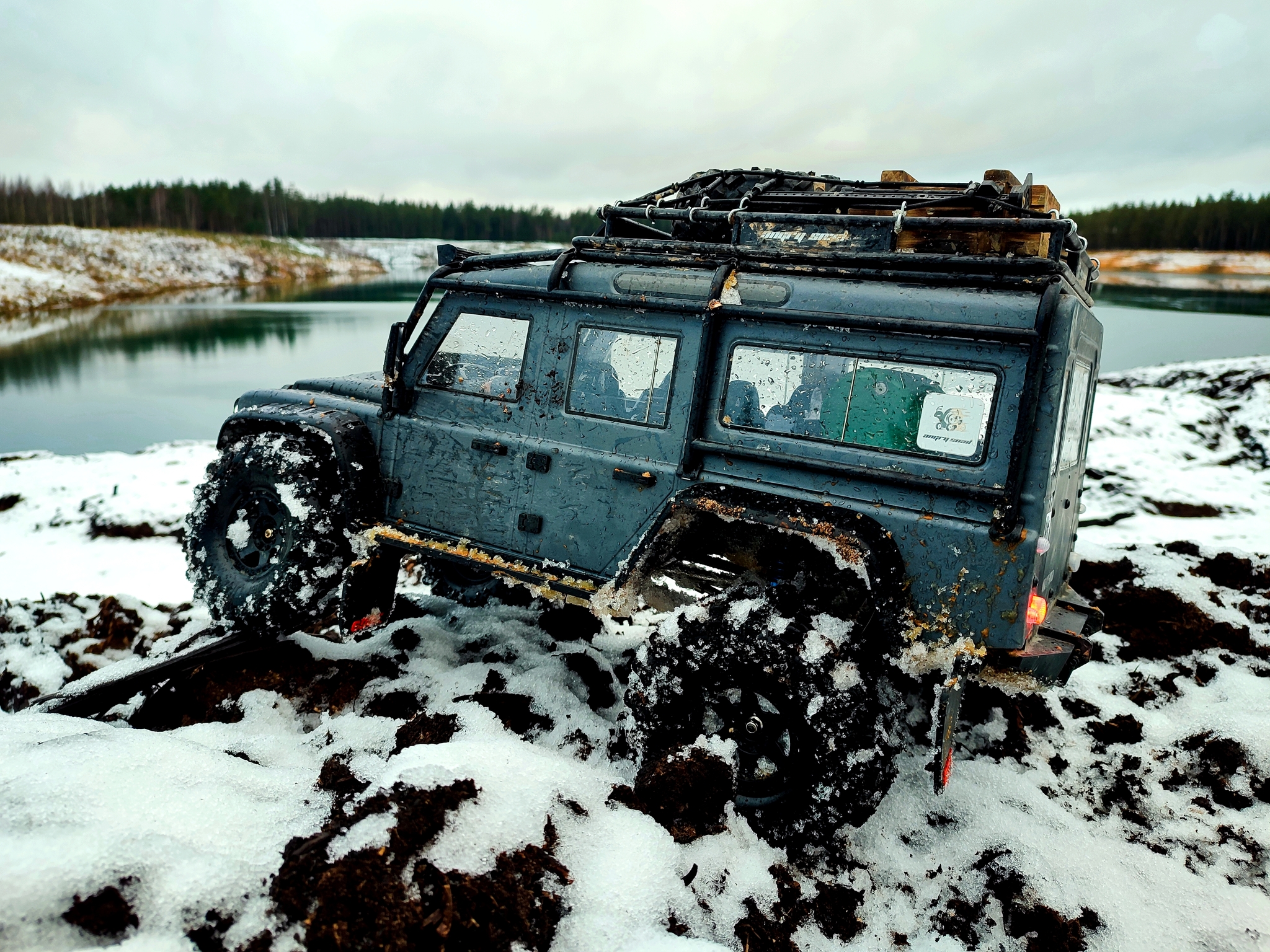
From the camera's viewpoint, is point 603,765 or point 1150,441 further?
point 1150,441

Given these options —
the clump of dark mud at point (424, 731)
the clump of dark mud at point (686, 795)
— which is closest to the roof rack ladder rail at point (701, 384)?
the clump of dark mud at point (686, 795)

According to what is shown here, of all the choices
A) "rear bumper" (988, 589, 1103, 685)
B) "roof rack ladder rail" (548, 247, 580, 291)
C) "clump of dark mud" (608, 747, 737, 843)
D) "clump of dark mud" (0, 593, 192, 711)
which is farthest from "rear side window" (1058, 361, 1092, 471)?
"clump of dark mud" (0, 593, 192, 711)

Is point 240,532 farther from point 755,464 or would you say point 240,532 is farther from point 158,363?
point 158,363

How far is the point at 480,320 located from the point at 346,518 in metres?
1.31

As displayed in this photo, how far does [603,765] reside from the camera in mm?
3293

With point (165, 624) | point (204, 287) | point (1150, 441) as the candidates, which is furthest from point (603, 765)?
point (204, 287)

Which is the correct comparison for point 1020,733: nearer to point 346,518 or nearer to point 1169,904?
point 1169,904

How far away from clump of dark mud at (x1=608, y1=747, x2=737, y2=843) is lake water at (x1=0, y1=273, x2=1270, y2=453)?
A: 258 inches

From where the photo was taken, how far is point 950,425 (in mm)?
2900

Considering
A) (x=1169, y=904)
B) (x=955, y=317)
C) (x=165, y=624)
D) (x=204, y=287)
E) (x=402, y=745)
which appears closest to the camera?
(x=1169, y=904)

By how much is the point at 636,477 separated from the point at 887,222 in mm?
1570

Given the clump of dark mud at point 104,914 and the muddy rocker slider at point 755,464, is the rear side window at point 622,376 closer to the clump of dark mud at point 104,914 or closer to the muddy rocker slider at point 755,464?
the muddy rocker slider at point 755,464

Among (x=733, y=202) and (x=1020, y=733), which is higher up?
(x=733, y=202)

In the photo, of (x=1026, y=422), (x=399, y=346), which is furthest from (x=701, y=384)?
(x=399, y=346)
